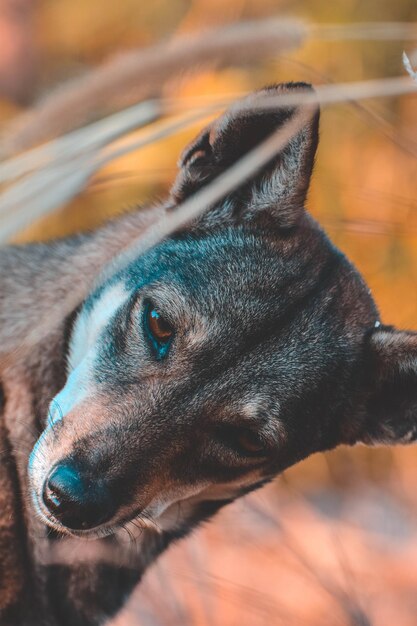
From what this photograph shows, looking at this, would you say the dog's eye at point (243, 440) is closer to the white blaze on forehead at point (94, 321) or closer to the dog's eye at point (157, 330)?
the dog's eye at point (157, 330)

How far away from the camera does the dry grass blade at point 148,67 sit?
1.89 m

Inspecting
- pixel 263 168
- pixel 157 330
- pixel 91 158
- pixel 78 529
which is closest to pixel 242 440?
pixel 157 330

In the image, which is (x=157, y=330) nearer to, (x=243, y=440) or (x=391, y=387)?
(x=243, y=440)

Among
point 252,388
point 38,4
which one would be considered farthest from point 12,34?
point 252,388

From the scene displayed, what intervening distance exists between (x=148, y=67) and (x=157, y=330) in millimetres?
874

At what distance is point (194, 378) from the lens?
2424 mm

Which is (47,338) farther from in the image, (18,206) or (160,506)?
(18,206)

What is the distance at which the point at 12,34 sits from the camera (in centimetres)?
820

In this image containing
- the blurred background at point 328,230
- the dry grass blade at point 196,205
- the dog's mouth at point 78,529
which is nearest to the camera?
the dry grass blade at point 196,205

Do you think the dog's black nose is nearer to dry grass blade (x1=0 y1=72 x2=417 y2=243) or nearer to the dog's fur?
the dog's fur

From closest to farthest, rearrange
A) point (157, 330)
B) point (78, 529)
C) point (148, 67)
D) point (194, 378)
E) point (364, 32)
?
point (148, 67)
point (364, 32)
point (78, 529)
point (194, 378)
point (157, 330)

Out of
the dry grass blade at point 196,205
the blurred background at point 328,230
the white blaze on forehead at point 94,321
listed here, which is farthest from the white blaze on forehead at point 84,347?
the blurred background at point 328,230

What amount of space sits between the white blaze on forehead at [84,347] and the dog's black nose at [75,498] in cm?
22

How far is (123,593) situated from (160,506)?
55 centimetres
